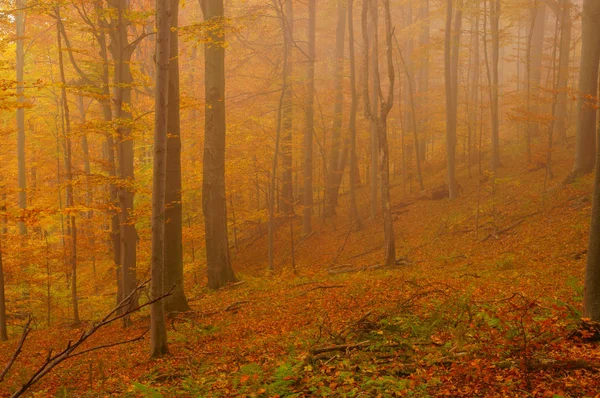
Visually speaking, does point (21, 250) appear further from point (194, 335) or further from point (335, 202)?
point (335, 202)

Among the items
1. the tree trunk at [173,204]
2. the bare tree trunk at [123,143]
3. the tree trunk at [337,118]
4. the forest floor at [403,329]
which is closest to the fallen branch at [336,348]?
the forest floor at [403,329]

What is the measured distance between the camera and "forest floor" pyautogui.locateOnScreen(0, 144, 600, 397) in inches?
191

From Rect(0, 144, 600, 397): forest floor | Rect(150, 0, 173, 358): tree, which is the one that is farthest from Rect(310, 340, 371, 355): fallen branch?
Rect(150, 0, 173, 358): tree

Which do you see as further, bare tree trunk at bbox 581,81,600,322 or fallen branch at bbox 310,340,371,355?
fallen branch at bbox 310,340,371,355

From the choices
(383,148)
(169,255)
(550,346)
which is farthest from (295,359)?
(383,148)

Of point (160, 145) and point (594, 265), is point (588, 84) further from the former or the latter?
point (160, 145)

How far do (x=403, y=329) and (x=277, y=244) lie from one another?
50.2 feet

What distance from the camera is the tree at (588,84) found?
15.4 metres

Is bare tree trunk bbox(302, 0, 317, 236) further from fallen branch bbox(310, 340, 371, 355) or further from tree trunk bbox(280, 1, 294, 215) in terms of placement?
fallen branch bbox(310, 340, 371, 355)

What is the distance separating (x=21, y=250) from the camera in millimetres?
14906

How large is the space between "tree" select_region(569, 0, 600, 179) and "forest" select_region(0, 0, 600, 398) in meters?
0.07

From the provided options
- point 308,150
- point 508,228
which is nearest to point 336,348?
point 508,228

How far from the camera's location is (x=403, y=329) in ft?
21.5

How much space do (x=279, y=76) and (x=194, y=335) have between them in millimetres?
14583
